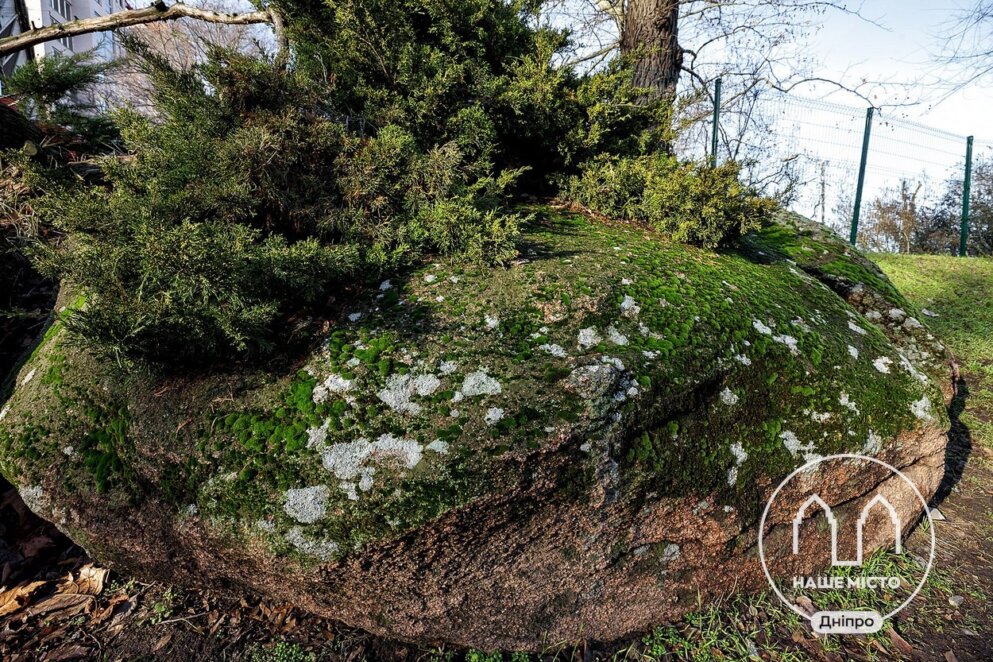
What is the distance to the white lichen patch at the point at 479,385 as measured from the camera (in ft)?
6.83

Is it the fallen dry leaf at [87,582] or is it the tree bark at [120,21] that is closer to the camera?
the fallen dry leaf at [87,582]

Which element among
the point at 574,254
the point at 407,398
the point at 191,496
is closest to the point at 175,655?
the point at 191,496

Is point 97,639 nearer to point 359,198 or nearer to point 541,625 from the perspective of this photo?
point 541,625

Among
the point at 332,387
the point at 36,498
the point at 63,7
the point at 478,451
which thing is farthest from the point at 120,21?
the point at 63,7

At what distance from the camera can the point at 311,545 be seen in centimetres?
194

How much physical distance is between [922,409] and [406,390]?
2593 mm

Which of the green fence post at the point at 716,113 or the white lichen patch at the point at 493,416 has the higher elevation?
the green fence post at the point at 716,113

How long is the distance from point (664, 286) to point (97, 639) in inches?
124

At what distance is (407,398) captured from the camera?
209cm

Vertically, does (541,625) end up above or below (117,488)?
below

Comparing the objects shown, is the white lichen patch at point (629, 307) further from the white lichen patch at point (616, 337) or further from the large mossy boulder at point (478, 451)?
the white lichen patch at point (616, 337)

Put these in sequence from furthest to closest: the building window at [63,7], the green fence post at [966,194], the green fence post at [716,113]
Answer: the building window at [63,7]
the green fence post at [966,194]
the green fence post at [716,113]

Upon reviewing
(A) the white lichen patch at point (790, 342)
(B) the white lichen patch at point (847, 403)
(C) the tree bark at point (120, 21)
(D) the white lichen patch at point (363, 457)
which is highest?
(C) the tree bark at point (120, 21)

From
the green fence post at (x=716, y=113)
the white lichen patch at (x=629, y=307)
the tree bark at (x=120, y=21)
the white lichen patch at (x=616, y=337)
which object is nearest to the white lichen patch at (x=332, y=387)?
the white lichen patch at (x=616, y=337)
